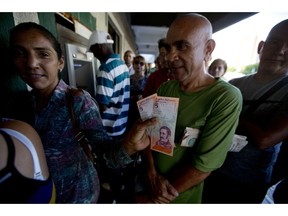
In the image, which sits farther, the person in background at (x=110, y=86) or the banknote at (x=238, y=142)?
the person in background at (x=110, y=86)

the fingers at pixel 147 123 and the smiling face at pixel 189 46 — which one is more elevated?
the smiling face at pixel 189 46

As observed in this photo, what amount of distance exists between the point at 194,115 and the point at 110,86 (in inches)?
30.4

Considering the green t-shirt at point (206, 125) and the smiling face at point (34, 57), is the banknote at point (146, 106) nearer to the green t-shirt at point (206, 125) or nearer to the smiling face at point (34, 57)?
the green t-shirt at point (206, 125)

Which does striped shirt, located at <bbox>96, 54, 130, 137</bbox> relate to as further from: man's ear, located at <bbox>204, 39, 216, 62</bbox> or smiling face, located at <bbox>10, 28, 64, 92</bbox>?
man's ear, located at <bbox>204, 39, 216, 62</bbox>

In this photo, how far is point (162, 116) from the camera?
66 cm

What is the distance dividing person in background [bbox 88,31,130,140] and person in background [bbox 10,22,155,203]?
0.51m

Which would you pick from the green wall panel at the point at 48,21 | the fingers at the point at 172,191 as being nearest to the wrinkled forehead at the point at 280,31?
the fingers at the point at 172,191

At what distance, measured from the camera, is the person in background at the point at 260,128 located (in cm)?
72

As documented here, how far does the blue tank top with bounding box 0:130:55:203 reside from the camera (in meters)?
0.37
